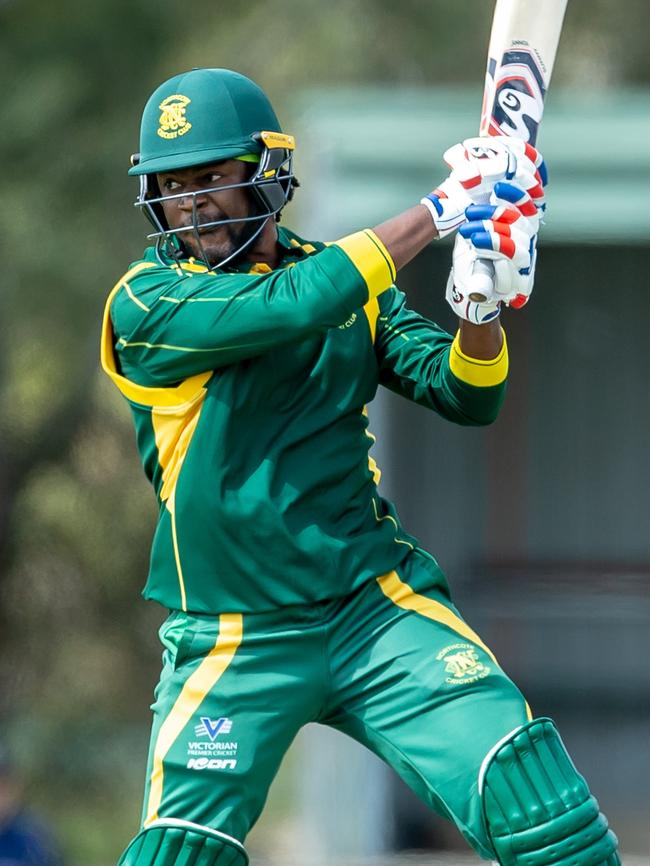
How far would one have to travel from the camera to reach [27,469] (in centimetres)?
1175

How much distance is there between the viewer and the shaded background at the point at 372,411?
19.2 feet

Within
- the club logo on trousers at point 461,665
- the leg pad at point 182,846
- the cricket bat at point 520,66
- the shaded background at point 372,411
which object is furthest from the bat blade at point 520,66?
the shaded background at point 372,411

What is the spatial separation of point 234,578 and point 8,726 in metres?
8.53

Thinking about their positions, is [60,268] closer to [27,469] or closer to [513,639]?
[27,469]

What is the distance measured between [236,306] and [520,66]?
2.71 feet

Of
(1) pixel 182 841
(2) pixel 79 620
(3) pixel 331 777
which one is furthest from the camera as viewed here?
(2) pixel 79 620

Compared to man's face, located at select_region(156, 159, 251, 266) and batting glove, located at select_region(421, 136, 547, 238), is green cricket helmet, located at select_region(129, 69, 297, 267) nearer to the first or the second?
man's face, located at select_region(156, 159, 251, 266)

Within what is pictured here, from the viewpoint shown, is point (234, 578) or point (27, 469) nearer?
point (234, 578)

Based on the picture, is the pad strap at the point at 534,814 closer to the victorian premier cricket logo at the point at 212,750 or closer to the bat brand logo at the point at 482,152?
the victorian premier cricket logo at the point at 212,750

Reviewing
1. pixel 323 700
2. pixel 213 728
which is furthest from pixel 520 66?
pixel 213 728

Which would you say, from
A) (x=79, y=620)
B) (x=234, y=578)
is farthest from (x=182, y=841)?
(x=79, y=620)

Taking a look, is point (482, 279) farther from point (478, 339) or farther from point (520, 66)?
point (520, 66)

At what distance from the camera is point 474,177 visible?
3.05 metres

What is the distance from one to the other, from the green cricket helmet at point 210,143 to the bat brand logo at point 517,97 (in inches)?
16.9
